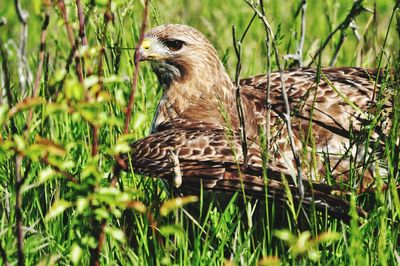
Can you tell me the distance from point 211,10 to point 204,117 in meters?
3.00

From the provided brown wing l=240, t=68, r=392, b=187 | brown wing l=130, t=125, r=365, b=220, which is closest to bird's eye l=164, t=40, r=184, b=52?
brown wing l=240, t=68, r=392, b=187

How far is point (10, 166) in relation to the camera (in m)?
4.23

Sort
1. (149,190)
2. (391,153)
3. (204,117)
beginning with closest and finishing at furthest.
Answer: (391,153)
(149,190)
(204,117)

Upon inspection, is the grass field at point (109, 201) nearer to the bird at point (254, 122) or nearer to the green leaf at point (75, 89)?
the green leaf at point (75, 89)

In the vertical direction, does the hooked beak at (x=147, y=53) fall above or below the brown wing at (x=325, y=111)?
above

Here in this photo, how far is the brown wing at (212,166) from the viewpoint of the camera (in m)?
3.48

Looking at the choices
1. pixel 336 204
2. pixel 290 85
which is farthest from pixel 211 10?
pixel 336 204

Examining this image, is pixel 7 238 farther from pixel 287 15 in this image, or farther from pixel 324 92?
pixel 287 15

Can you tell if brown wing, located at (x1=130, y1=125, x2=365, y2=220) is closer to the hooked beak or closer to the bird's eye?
the hooked beak

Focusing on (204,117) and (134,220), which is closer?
(134,220)

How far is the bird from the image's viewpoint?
3.82 metres

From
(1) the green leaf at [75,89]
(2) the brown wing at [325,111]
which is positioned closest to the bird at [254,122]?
(2) the brown wing at [325,111]

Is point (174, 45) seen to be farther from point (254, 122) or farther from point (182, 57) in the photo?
point (254, 122)

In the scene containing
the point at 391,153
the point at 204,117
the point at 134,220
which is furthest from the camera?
the point at 204,117
